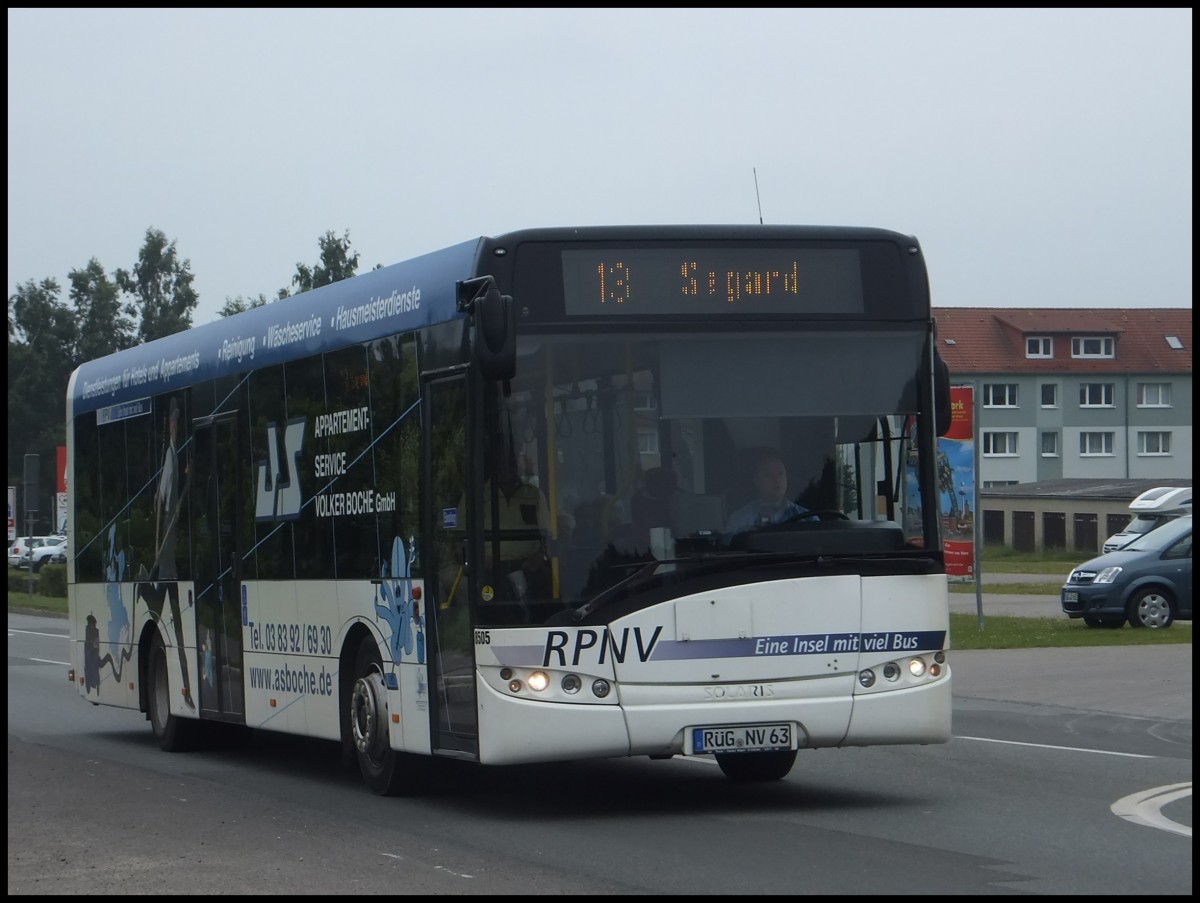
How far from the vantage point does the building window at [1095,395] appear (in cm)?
10606

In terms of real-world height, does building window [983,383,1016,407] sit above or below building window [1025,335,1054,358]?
below

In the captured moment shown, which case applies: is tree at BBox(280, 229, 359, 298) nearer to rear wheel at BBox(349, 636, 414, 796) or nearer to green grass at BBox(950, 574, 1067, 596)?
green grass at BBox(950, 574, 1067, 596)

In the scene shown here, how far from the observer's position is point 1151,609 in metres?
28.8

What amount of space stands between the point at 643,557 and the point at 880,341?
179 centimetres

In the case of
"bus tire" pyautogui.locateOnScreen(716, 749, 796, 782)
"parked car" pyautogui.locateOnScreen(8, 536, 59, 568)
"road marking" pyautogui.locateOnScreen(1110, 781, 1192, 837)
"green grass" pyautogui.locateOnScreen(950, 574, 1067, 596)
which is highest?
"parked car" pyautogui.locateOnScreen(8, 536, 59, 568)

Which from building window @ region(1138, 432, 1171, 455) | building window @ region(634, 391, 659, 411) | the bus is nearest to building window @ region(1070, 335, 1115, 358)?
building window @ region(1138, 432, 1171, 455)

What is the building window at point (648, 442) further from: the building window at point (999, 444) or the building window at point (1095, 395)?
the building window at point (1095, 395)

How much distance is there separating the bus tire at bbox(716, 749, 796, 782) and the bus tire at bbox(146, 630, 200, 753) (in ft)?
17.4

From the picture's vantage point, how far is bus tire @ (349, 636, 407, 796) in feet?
38.6

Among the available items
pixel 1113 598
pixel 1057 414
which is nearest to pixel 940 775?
pixel 1113 598

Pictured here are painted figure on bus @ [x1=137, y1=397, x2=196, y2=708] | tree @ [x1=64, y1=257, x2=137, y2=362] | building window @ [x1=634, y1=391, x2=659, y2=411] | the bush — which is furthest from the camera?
tree @ [x1=64, y1=257, x2=137, y2=362]

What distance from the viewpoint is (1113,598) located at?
94.1 ft

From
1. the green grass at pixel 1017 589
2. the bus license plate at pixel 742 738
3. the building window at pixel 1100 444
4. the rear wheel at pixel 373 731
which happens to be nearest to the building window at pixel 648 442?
the bus license plate at pixel 742 738

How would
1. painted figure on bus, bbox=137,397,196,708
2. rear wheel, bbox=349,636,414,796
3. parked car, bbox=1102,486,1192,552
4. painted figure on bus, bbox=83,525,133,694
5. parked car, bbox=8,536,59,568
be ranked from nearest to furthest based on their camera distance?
rear wheel, bbox=349,636,414,796
painted figure on bus, bbox=137,397,196,708
painted figure on bus, bbox=83,525,133,694
parked car, bbox=1102,486,1192,552
parked car, bbox=8,536,59,568
